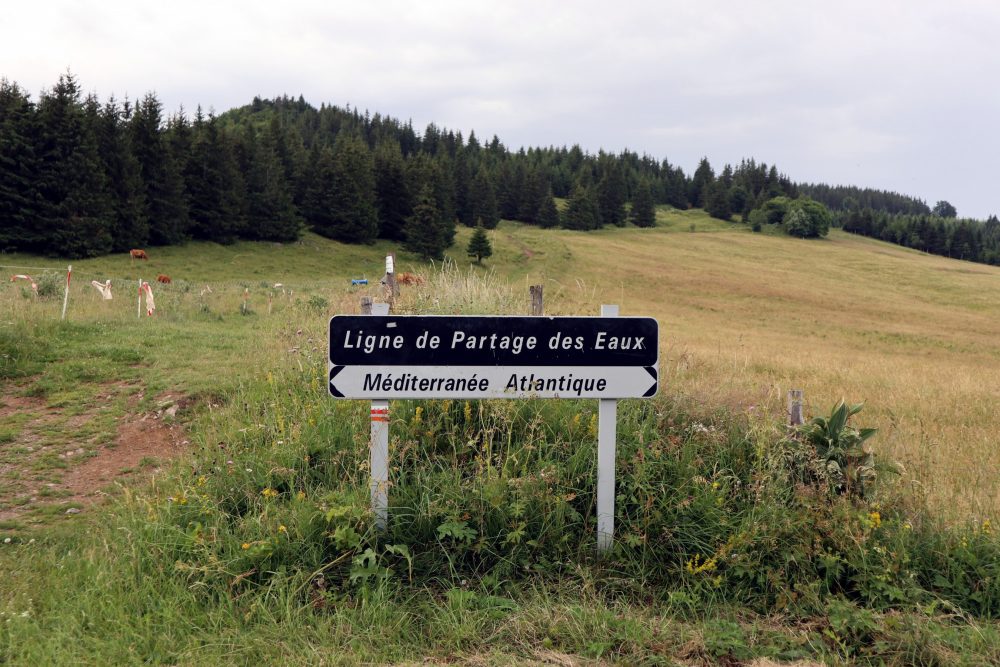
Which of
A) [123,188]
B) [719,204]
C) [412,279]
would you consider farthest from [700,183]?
[412,279]

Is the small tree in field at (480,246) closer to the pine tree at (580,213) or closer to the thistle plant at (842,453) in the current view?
the pine tree at (580,213)

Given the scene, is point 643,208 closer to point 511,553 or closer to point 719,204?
point 719,204

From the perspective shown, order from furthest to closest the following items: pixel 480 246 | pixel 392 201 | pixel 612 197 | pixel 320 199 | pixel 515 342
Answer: pixel 612 197 → pixel 392 201 → pixel 320 199 → pixel 480 246 → pixel 515 342

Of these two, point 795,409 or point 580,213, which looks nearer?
point 795,409

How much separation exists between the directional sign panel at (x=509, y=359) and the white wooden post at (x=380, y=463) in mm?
114

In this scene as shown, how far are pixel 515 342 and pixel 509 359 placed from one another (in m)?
0.12

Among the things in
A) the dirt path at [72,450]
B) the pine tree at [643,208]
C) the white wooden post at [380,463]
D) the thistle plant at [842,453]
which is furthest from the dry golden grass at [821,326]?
the pine tree at [643,208]

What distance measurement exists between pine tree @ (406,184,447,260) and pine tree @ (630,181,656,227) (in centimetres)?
5883

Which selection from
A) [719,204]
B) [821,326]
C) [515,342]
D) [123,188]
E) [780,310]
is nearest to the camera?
[515,342]

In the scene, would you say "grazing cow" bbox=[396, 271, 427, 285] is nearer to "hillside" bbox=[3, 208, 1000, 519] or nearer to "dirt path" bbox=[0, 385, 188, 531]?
"hillside" bbox=[3, 208, 1000, 519]

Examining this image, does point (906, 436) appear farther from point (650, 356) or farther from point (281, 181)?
point (281, 181)

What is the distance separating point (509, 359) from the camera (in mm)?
4555

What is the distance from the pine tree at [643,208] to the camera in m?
108

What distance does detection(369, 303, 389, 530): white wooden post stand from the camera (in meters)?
4.24
